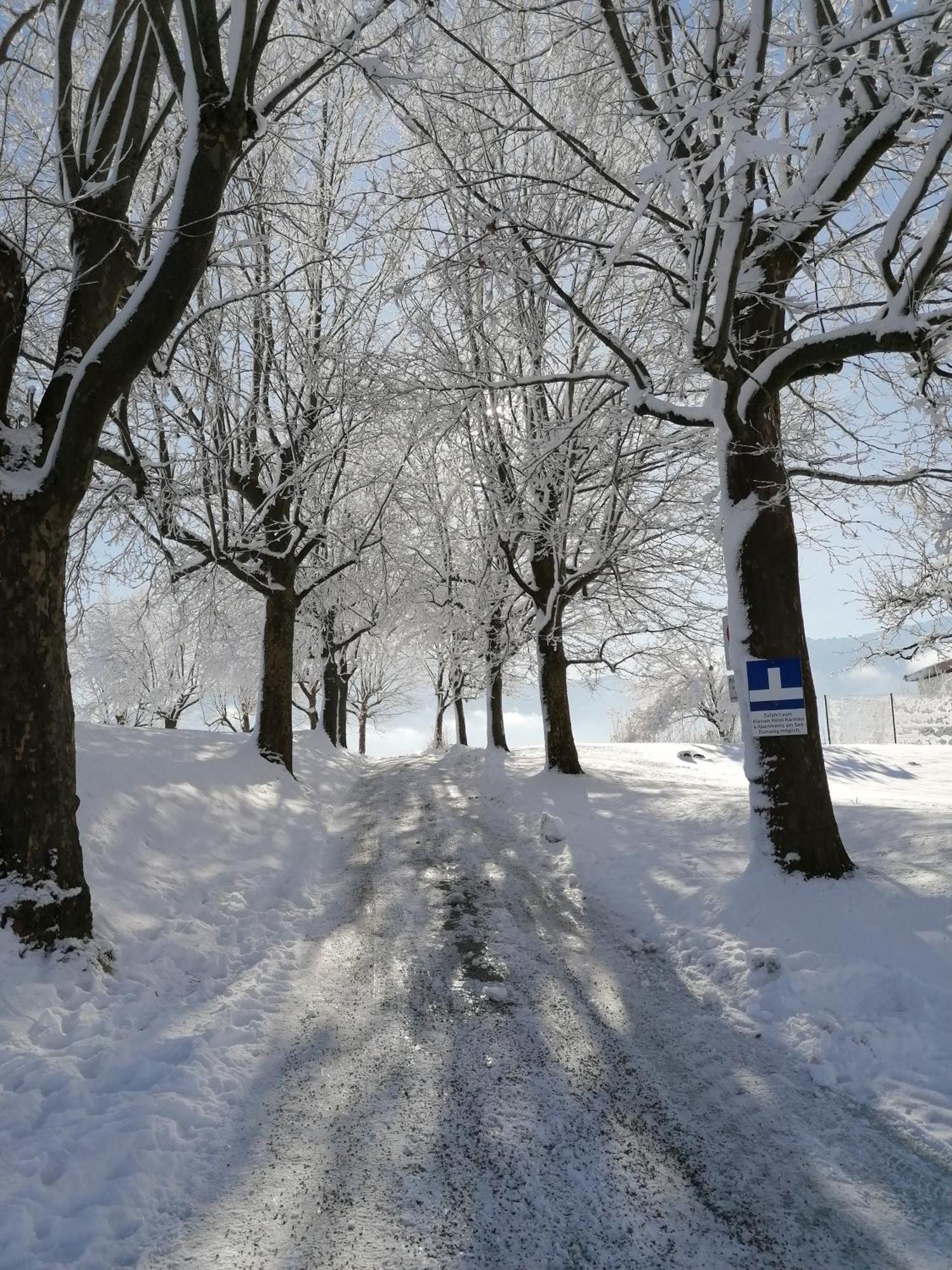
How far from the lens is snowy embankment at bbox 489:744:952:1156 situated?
336 cm

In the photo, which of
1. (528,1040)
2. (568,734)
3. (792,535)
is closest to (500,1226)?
(528,1040)

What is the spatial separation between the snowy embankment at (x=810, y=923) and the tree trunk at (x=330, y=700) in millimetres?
12950

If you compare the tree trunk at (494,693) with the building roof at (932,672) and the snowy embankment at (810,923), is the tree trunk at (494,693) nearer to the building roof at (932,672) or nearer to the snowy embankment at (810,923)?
the snowy embankment at (810,923)

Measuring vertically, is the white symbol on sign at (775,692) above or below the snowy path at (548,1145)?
above

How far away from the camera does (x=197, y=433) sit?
9.16m

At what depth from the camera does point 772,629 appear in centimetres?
576

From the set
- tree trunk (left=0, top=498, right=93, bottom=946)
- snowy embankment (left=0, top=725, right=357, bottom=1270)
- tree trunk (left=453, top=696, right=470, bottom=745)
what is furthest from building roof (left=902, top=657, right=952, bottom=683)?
tree trunk (left=0, top=498, right=93, bottom=946)

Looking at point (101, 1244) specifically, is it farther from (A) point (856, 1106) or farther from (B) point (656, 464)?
(B) point (656, 464)

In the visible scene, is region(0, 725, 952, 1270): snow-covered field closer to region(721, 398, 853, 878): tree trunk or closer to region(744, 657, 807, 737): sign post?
region(721, 398, 853, 878): tree trunk

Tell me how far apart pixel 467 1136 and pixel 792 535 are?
5140mm

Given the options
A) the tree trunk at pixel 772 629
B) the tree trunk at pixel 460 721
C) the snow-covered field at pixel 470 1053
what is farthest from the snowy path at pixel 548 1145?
the tree trunk at pixel 460 721

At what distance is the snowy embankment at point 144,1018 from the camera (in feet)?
8.21

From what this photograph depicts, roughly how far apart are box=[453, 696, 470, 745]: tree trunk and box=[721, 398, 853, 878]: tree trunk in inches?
851

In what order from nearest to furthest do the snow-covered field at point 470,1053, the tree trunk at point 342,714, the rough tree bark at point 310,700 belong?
the snow-covered field at point 470,1053 < the tree trunk at point 342,714 < the rough tree bark at point 310,700
